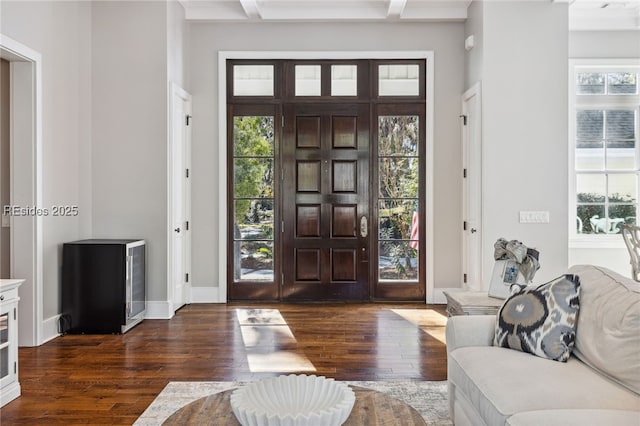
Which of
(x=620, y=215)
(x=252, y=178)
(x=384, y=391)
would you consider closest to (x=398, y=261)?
(x=252, y=178)

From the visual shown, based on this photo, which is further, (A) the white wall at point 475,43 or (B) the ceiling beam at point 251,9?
(B) the ceiling beam at point 251,9

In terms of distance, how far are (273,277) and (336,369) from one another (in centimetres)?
257

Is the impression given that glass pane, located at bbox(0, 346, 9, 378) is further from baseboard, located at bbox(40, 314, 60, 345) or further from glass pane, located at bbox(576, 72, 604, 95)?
glass pane, located at bbox(576, 72, 604, 95)

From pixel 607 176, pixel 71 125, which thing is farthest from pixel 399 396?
pixel 607 176

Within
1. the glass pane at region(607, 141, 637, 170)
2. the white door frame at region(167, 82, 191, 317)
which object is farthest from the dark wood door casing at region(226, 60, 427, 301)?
the glass pane at region(607, 141, 637, 170)

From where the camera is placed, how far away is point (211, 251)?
6.05 meters

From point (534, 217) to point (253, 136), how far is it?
10.7 feet

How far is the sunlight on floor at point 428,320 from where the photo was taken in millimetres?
4688

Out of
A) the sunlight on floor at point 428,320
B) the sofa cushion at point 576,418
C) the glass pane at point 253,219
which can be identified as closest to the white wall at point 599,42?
the sunlight on floor at point 428,320

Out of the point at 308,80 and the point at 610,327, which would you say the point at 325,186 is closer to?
the point at 308,80

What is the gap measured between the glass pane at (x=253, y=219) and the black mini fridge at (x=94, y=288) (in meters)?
1.64

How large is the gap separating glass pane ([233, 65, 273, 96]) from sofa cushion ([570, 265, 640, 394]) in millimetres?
4458

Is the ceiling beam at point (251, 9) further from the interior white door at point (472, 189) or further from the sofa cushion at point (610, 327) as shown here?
the sofa cushion at point (610, 327)

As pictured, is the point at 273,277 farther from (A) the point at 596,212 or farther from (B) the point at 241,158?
(A) the point at 596,212
